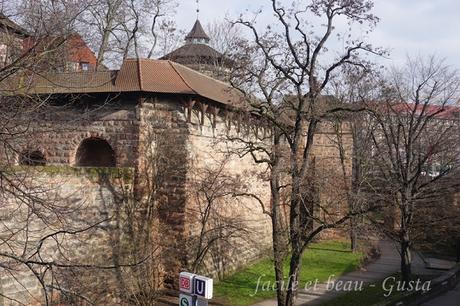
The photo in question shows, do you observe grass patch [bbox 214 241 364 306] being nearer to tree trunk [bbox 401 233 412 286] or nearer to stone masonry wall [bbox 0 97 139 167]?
tree trunk [bbox 401 233 412 286]

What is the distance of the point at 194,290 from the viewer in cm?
626

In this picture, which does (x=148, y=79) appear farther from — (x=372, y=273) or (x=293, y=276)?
(x=372, y=273)

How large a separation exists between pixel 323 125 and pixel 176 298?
16.4 meters

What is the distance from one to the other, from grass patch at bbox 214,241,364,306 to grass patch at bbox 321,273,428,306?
1608mm

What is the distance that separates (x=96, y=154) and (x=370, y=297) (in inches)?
350

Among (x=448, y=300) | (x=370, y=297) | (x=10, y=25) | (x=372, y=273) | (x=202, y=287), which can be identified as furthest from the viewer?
(x=372, y=273)

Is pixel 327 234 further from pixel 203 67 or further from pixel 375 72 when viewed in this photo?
pixel 375 72

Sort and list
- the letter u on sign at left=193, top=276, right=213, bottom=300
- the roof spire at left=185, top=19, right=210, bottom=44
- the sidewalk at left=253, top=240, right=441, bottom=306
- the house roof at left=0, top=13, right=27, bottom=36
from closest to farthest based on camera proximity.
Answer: the house roof at left=0, top=13, right=27, bottom=36 < the letter u on sign at left=193, top=276, right=213, bottom=300 < the sidewalk at left=253, top=240, right=441, bottom=306 < the roof spire at left=185, top=19, right=210, bottom=44

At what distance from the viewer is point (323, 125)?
92.1 ft

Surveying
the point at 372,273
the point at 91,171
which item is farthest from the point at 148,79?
the point at 372,273

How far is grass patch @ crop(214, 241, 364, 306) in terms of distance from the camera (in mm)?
14910

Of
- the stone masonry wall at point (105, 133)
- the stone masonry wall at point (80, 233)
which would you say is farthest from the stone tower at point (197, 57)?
the stone masonry wall at point (80, 233)

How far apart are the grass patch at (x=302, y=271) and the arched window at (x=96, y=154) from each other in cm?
484

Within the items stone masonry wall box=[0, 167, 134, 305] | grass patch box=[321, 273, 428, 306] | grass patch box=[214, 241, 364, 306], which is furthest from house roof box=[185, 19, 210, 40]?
stone masonry wall box=[0, 167, 134, 305]
